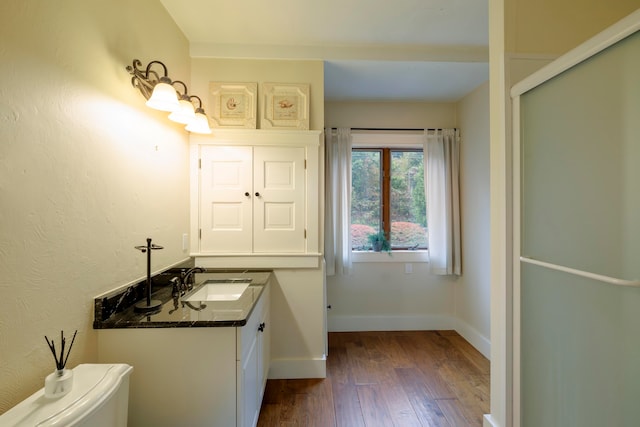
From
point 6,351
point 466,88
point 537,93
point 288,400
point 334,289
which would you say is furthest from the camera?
point 334,289

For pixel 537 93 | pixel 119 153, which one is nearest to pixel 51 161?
pixel 119 153

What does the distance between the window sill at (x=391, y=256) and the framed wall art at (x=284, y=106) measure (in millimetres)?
1535

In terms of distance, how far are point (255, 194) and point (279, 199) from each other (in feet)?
0.62

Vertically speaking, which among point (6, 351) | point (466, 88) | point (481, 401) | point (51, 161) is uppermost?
point (466, 88)

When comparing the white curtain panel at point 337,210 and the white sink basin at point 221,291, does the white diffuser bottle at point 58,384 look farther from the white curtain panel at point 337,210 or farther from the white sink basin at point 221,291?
the white curtain panel at point 337,210

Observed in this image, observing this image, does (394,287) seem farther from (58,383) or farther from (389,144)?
(58,383)

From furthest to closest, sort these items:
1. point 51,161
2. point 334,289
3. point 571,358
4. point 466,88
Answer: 1. point 334,289
2. point 466,88
3. point 571,358
4. point 51,161

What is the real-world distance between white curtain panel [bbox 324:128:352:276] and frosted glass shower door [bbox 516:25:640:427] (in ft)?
5.45

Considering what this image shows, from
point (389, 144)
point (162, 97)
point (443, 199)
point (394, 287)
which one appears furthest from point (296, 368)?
point (389, 144)

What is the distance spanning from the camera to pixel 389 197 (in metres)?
3.08

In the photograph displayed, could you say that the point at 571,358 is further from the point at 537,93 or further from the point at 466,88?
the point at 466,88

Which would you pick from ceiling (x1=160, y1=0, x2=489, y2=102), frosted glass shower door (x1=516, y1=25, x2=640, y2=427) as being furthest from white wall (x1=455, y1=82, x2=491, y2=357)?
frosted glass shower door (x1=516, y1=25, x2=640, y2=427)

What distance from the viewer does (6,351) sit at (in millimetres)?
861

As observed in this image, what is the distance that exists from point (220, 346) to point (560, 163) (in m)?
1.66
